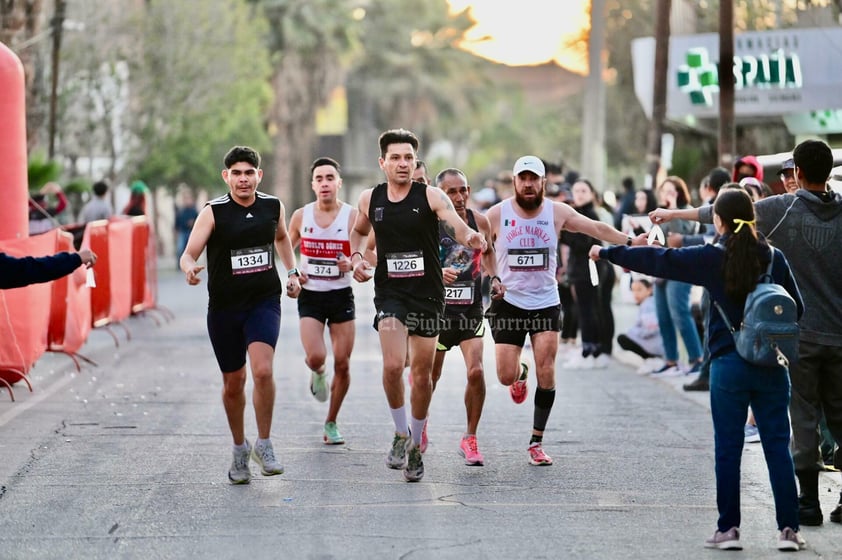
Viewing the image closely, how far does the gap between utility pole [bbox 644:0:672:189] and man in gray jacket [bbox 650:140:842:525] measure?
16.5m

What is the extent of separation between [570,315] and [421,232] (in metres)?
9.51

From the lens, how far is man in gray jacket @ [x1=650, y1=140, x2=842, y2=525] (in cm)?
820

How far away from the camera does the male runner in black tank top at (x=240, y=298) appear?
9.41 meters

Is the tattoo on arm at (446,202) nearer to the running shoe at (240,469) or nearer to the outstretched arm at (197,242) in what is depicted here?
the outstretched arm at (197,242)

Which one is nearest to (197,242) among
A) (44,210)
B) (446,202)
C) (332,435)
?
(446,202)

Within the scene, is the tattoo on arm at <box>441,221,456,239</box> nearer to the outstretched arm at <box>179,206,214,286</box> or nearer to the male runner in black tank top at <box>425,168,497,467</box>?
the male runner in black tank top at <box>425,168,497,467</box>

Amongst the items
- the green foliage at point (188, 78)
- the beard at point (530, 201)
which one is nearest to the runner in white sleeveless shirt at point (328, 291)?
the beard at point (530, 201)

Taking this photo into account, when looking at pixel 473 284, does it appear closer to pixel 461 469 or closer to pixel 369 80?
pixel 461 469

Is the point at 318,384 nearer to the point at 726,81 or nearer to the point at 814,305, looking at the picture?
the point at 814,305

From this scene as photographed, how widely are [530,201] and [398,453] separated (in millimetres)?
1877

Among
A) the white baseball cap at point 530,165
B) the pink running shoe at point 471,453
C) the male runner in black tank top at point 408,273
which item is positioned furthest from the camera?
the white baseball cap at point 530,165

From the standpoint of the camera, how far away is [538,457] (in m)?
10.2

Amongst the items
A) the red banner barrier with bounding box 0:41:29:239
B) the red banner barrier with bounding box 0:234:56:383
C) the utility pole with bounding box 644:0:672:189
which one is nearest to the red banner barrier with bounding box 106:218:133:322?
the red banner barrier with bounding box 0:41:29:239

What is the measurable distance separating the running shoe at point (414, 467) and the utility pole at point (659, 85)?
52.0ft
